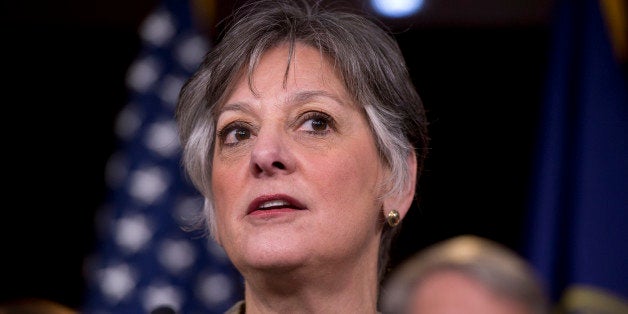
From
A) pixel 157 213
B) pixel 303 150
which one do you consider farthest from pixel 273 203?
pixel 157 213

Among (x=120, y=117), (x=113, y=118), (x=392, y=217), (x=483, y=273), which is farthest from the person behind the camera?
(x=113, y=118)

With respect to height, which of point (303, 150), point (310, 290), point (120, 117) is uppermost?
point (120, 117)

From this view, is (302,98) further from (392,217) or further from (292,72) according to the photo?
(392,217)

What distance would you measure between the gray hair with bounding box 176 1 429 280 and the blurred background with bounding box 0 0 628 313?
1.97 metres

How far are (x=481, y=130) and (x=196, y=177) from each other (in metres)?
2.37

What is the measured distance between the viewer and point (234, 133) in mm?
1810

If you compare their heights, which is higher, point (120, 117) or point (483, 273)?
point (120, 117)

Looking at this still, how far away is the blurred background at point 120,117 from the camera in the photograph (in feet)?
13.1

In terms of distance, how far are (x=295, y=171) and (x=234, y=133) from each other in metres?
0.26

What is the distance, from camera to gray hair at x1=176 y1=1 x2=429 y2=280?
5.95 feet

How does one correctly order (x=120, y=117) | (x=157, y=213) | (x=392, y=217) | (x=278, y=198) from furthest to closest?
(x=120, y=117) < (x=157, y=213) < (x=392, y=217) < (x=278, y=198)

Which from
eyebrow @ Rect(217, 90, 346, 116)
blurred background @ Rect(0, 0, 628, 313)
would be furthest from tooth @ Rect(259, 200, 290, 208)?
blurred background @ Rect(0, 0, 628, 313)

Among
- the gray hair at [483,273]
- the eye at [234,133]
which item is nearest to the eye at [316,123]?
the eye at [234,133]

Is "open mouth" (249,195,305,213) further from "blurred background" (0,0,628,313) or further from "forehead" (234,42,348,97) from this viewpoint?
"blurred background" (0,0,628,313)
